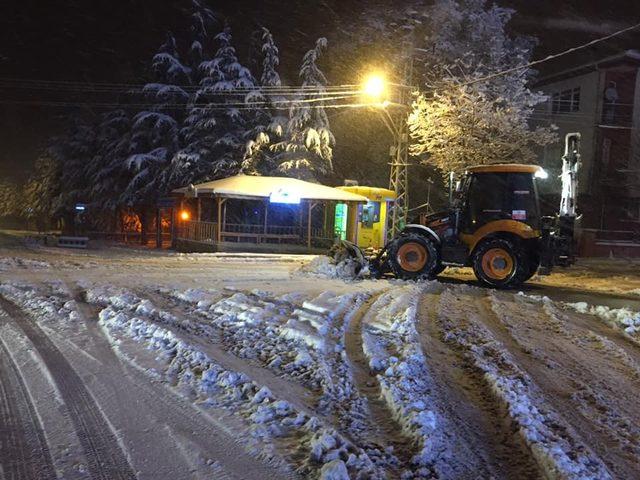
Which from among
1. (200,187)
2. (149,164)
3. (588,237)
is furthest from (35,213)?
(588,237)

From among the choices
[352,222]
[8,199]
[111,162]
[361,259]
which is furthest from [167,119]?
[8,199]

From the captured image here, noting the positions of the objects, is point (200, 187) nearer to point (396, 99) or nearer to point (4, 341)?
point (396, 99)

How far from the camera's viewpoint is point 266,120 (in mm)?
29266

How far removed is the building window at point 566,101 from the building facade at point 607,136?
6 centimetres

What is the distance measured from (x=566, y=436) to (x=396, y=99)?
2069 centimetres

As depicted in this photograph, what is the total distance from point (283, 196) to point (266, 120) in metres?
7.11

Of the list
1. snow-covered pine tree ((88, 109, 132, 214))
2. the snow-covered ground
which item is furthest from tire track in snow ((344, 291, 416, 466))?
snow-covered pine tree ((88, 109, 132, 214))

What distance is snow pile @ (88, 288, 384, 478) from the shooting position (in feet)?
12.7

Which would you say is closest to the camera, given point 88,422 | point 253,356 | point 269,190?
point 88,422

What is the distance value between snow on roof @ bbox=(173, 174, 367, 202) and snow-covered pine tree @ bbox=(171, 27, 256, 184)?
11.4 feet

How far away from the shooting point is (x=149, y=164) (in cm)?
2944

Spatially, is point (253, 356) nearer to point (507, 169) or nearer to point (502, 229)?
point (502, 229)

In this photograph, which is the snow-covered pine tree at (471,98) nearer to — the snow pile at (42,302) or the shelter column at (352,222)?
the shelter column at (352,222)

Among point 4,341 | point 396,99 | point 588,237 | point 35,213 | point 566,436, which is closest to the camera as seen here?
point 566,436
